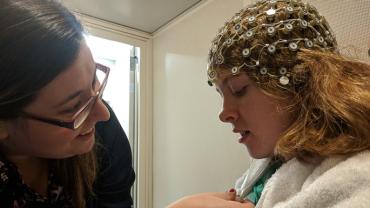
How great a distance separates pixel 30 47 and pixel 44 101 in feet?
0.35

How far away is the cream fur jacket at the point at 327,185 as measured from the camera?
510 mm

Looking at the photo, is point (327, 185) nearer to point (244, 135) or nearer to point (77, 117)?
point (244, 135)

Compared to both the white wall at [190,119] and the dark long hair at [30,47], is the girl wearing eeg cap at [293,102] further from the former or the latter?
the white wall at [190,119]

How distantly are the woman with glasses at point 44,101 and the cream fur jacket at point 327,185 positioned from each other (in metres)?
0.39

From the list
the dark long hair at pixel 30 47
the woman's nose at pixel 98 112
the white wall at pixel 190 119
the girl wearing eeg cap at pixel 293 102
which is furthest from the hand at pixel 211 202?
the white wall at pixel 190 119

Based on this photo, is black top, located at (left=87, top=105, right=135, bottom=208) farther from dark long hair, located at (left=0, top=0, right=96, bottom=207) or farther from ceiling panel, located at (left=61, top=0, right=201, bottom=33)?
ceiling panel, located at (left=61, top=0, right=201, bottom=33)

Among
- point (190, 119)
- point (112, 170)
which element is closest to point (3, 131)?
point (112, 170)

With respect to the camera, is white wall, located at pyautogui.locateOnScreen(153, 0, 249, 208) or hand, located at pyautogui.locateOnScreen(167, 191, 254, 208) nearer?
hand, located at pyautogui.locateOnScreen(167, 191, 254, 208)

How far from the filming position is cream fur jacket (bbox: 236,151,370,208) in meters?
0.51

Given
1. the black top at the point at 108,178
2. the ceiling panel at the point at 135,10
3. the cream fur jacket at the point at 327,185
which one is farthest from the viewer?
the ceiling panel at the point at 135,10

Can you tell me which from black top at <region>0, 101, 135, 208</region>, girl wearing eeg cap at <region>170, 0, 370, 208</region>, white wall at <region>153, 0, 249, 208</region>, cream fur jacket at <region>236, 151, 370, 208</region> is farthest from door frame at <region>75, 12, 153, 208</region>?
cream fur jacket at <region>236, 151, 370, 208</region>

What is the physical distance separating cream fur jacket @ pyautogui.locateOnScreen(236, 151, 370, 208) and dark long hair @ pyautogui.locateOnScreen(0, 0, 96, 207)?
46 centimetres

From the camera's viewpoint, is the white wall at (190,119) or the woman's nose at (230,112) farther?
the white wall at (190,119)

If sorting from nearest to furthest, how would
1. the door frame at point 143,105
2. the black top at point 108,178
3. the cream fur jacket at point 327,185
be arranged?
the cream fur jacket at point 327,185, the black top at point 108,178, the door frame at point 143,105
